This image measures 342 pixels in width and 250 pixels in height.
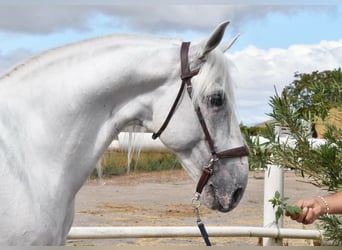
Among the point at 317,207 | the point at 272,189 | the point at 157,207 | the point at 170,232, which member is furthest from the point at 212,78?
the point at 157,207

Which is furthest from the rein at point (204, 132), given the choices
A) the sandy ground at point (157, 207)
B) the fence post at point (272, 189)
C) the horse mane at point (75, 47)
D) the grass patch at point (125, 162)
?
the sandy ground at point (157, 207)

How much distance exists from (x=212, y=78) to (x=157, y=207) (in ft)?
21.4

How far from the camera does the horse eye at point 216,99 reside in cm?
291

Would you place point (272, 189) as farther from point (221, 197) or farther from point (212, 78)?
point (212, 78)

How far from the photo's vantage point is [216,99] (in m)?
2.91

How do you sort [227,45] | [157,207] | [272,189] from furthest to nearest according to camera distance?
[157,207] < [272,189] < [227,45]

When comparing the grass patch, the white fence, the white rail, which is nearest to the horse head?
the grass patch

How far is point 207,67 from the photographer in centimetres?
294

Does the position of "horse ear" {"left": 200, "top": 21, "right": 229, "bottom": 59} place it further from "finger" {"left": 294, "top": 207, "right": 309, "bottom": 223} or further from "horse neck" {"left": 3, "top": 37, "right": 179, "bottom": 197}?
"finger" {"left": 294, "top": 207, "right": 309, "bottom": 223}

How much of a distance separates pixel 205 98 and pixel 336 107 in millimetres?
675

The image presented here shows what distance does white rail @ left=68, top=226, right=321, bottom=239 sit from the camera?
13.4 feet

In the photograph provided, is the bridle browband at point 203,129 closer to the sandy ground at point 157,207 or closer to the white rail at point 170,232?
the white rail at point 170,232

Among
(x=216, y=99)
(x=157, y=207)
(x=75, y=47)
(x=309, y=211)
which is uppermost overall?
(x=75, y=47)

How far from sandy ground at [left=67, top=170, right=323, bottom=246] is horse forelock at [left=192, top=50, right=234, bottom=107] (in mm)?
2949
